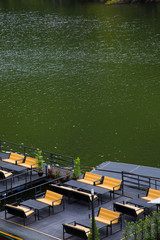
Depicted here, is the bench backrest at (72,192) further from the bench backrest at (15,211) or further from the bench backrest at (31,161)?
the bench backrest at (31,161)

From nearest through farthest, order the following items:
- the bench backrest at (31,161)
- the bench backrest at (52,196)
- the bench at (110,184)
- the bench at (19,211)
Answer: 1. the bench at (19,211)
2. the bench backrest at (52,196)
3. the bench at (110,184)
4. the bench backrest at (31,161)

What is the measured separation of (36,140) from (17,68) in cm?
2483

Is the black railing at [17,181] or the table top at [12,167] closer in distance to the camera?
the black railing at [17,181]

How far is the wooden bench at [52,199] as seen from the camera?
20297 mm

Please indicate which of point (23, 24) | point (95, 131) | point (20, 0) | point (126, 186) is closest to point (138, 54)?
point (95, 131)

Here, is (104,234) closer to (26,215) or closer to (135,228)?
(135,228)

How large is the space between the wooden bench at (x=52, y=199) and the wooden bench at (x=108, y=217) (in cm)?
230

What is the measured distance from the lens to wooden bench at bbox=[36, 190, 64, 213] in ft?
66.6

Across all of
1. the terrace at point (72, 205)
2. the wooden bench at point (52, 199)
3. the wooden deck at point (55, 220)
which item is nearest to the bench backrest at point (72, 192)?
the terrace at point (72, 205)

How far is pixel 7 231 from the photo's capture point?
18.4 meters

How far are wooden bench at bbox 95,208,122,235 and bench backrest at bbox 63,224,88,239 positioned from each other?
49.1 inches

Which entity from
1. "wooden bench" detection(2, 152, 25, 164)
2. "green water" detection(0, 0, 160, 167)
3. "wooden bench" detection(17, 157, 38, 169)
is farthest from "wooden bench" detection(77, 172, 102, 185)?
"green water" detection(0, 0, 160, 167)

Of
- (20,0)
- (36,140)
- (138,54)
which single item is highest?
(20,0)

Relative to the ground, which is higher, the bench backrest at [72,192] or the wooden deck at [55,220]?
the bench backrest at [72,192]
